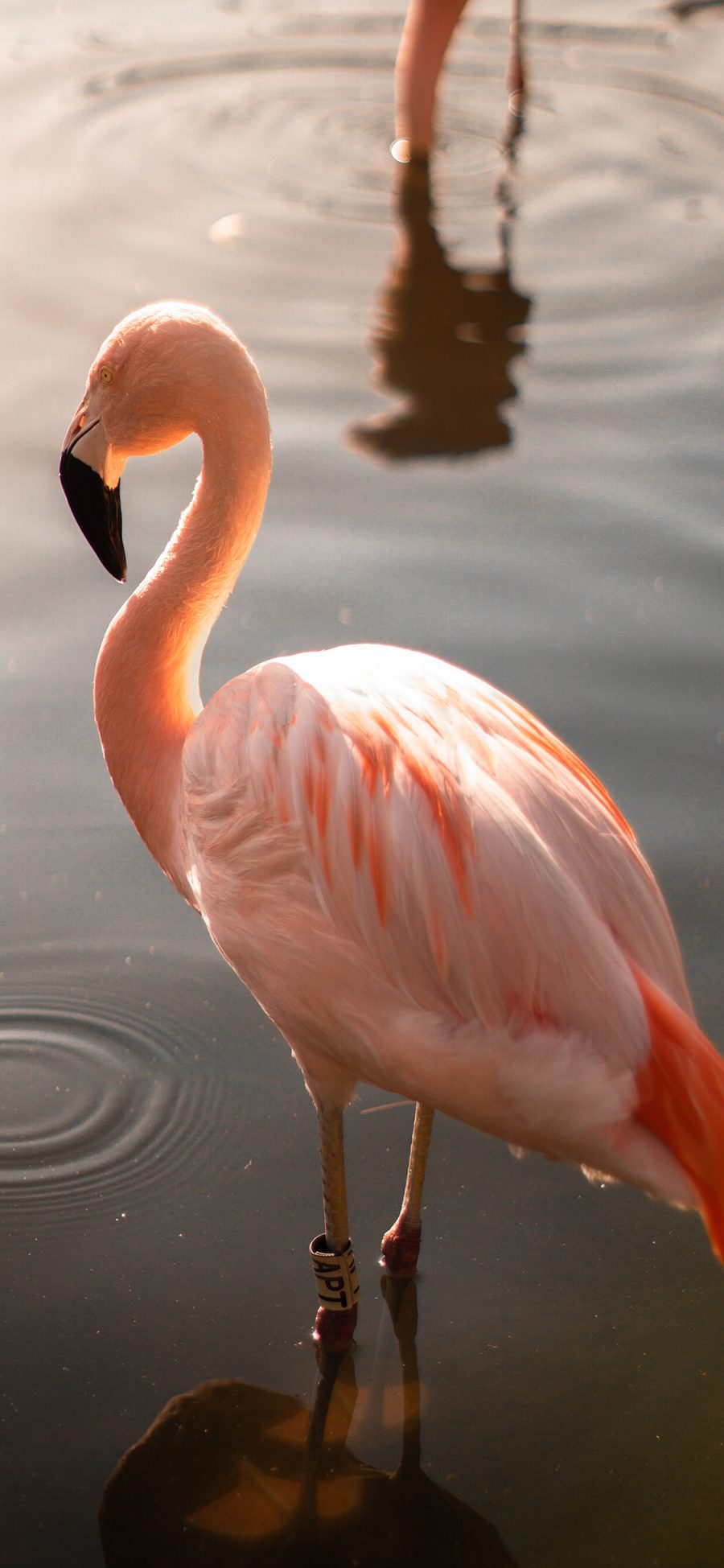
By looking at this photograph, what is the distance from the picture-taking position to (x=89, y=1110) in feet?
9.40

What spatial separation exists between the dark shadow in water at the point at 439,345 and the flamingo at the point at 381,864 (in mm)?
2478

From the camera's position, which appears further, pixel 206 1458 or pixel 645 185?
pixel 645 185

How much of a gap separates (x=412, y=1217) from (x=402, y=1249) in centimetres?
7

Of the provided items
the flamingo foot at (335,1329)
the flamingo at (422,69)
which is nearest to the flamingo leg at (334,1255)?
the flamingo foot at (335,1329)

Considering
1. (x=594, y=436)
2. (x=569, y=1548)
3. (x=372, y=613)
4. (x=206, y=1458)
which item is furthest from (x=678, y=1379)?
(x=594, y=436)

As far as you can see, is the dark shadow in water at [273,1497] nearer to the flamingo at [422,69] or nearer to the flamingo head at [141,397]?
the flamingo head at [141,397]

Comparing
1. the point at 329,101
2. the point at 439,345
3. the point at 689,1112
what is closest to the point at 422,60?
the point at 329,101

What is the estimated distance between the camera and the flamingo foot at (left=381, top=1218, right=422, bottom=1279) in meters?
2.62

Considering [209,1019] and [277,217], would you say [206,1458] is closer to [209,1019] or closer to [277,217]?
[209,1019]

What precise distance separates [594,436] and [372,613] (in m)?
1.24

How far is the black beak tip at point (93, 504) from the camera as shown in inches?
99.3

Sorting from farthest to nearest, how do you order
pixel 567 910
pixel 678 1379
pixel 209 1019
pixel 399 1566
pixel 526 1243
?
pixel 209 1019
pixel 526 1243
pixel 678 1379
pixel 399 1566
pixel 567 910

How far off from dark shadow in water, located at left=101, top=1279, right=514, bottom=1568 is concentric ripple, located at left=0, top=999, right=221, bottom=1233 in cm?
43

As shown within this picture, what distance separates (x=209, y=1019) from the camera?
10.2 ft
